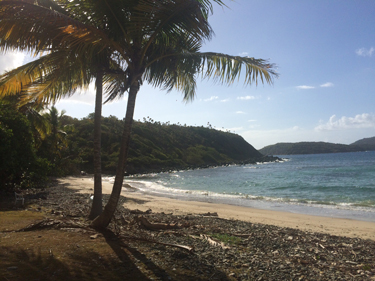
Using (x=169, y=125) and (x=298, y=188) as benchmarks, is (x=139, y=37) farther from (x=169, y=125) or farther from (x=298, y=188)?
(x=169, y=125)

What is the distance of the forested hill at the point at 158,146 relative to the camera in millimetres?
42334

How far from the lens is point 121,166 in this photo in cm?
495

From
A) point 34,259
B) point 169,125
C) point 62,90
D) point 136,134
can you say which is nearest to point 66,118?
point 136,134

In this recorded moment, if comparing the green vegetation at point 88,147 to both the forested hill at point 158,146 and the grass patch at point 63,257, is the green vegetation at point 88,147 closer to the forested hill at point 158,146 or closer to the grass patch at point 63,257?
the forested hill at point 158,146

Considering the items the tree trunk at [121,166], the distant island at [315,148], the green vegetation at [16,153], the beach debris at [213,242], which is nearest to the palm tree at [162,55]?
the tree trunk at [121,166]

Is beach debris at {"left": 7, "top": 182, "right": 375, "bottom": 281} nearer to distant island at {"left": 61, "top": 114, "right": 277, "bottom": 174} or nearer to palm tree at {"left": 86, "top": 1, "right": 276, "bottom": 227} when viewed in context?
palm tree at {"left": 86, "top": 1, "right": 276, "bottom": 227}

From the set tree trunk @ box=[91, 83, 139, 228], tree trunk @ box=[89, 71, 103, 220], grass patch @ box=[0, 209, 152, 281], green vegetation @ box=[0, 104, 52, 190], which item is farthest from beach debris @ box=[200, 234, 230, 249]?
green vegetation @ box=[0, 104, 52, 190]

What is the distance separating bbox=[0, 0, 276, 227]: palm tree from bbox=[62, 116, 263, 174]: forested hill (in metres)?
23.1

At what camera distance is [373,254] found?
18.4ft

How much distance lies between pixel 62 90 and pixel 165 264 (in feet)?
17.2

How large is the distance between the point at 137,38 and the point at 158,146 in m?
57.9

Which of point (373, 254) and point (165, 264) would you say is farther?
point (373, 254)

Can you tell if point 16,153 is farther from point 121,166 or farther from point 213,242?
point 213,242

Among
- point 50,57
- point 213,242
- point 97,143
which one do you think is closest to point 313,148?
point 213,242
